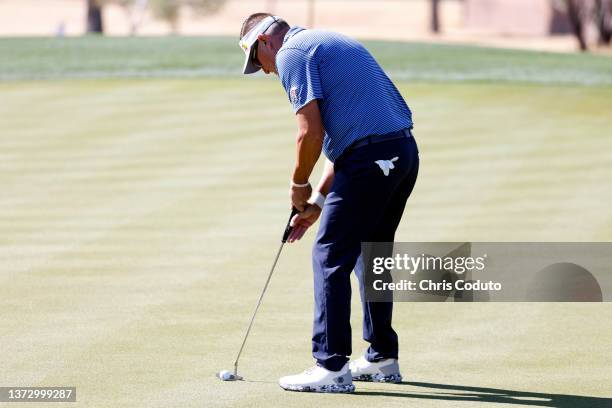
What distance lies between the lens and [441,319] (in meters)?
9.05

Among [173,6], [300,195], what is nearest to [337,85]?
[300,195]

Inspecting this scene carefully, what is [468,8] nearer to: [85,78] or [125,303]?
[85,78]

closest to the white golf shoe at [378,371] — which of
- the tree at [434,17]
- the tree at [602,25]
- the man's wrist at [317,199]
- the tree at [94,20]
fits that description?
the man's wrist at [317,199]

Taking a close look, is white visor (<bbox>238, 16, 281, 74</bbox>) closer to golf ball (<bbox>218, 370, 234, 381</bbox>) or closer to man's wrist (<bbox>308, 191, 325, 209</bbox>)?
man's wrist (<bbox>308, 191, 325, 209</bbox>)

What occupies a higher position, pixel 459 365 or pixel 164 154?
pixel 459 365

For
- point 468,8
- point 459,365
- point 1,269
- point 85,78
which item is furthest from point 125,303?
point 468,8

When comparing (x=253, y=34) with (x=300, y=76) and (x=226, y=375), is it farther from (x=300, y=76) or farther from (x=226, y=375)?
(x=226, y=375)

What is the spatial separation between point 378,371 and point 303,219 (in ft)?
2.89

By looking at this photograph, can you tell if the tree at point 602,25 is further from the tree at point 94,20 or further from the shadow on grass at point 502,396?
the shadow on grass at point 502,396

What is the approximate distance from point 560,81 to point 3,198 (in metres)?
11.5

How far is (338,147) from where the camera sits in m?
7.19

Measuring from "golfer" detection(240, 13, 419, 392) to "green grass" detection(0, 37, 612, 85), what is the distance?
15.8 m

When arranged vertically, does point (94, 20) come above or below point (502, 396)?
below

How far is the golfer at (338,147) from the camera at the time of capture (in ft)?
23.2
